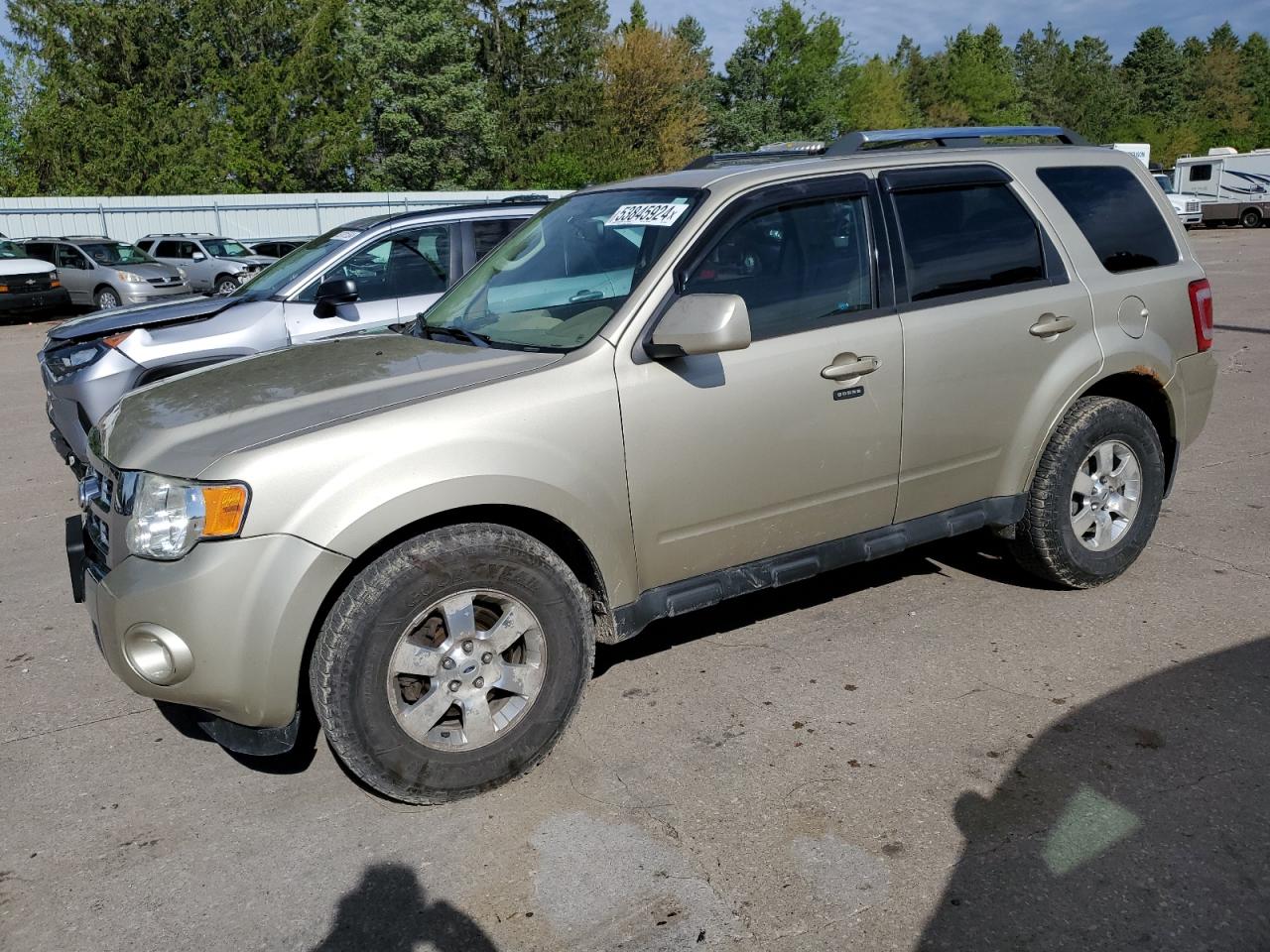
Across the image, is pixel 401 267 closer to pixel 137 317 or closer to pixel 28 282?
pixel 137 317

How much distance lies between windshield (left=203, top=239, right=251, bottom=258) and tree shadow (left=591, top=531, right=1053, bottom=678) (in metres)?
22.7

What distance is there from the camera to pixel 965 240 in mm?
4316

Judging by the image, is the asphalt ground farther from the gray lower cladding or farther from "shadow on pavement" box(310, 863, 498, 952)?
the gray lower cladding

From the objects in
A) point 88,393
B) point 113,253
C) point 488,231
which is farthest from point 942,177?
point 113,253

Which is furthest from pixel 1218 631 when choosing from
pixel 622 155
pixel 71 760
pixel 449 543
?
pixel 622 155

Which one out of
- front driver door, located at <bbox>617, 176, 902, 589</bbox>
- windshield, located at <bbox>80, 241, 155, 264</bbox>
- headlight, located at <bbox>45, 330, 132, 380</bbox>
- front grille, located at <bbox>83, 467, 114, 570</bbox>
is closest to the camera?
front grille, located at <bbox>83, 467, 114, 570</bbox>

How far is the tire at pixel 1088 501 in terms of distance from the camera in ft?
14.8

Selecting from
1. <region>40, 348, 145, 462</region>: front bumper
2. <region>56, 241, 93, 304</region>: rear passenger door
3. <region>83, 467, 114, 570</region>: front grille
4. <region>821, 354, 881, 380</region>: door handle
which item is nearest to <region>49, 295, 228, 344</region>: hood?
<region>40, 348, 145, 462</region>: front bumper

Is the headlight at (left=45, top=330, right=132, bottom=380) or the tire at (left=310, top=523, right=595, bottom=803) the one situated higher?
the headlight at (left=45, top=330, right=132, bottom=380)

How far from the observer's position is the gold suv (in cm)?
304

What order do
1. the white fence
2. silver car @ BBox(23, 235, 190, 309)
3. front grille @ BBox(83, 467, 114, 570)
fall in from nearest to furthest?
front grille @ BBox(83, 467, 114, 570), silver car @ BBox(23, 235, 190, 309), the white fence

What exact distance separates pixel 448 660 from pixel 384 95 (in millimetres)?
52734

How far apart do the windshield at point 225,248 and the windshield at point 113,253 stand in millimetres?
1738

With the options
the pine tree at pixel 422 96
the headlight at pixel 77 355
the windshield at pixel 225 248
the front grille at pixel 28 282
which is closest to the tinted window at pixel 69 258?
the front grille at pixel 28 282
